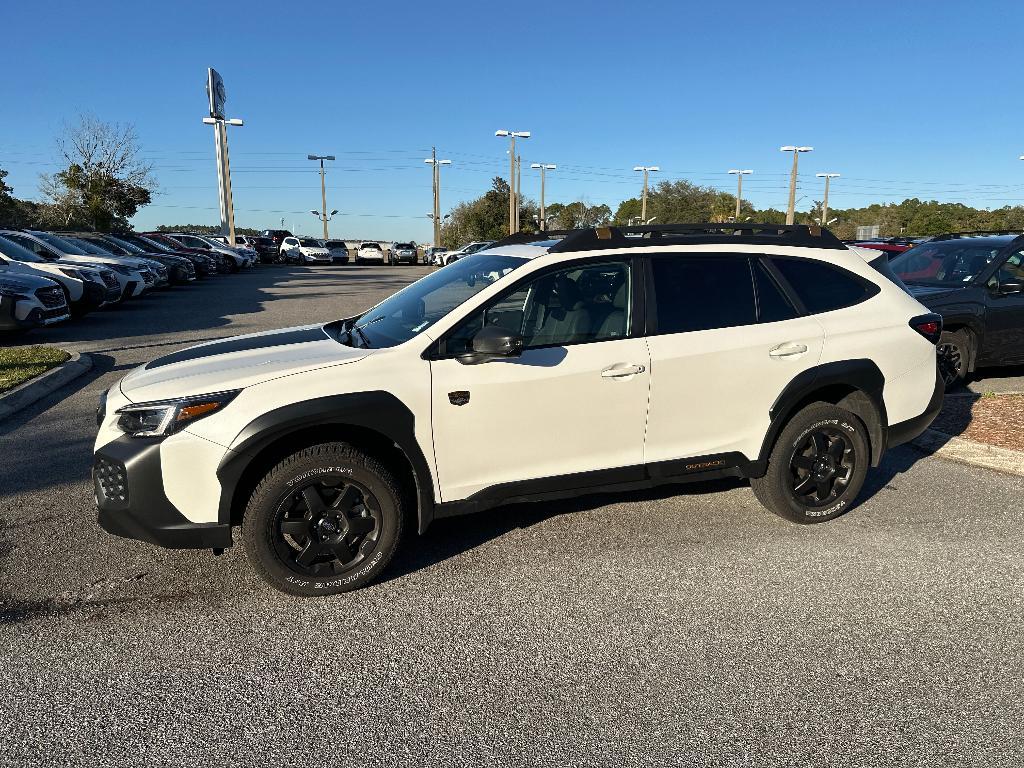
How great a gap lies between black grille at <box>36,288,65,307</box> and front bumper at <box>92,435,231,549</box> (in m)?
9.96

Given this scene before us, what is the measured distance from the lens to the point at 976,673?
3.09m

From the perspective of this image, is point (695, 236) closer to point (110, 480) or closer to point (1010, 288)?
point (110, 480)

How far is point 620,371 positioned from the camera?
13.1ft

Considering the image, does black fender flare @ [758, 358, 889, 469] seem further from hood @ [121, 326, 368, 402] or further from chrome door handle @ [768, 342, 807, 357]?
hood @ [121, 326, 368, 402]

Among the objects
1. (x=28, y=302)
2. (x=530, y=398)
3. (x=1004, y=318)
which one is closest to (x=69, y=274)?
(x=28, y=302)

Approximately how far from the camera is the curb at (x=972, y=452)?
5602 millimetres

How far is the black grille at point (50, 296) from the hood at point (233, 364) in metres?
9.17

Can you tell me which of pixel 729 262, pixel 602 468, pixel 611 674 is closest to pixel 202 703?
pixel 611 674

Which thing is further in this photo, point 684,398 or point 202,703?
point 684,398

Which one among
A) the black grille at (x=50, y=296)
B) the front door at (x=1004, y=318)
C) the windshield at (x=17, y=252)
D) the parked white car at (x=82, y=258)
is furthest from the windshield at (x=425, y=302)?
the parked white car at (x=82, y=258)

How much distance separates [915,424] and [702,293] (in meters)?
1.75

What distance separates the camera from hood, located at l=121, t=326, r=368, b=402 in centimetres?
357

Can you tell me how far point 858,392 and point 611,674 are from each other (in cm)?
260

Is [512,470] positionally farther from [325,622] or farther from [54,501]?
[54,501]
